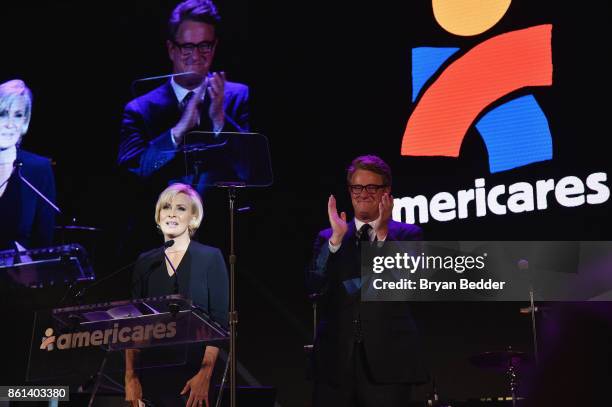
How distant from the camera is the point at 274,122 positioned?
5.64m

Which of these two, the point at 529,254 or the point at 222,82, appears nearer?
the point at 529,254

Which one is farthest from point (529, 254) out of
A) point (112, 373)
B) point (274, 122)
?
point (112, 373)

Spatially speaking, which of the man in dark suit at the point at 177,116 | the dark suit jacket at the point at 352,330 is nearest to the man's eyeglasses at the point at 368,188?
the dark suit jacket at the point at 352,330

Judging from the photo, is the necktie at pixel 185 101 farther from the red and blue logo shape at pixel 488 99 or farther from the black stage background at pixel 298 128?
the red and blue logo shape at pixel 488 99

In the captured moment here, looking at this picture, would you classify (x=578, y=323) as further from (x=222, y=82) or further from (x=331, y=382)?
(x=222, y=82)

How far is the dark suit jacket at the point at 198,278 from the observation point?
4.48 m

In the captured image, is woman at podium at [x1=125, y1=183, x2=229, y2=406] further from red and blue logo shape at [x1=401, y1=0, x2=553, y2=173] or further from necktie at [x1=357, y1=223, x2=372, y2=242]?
red and blue logo shape at [x1=401, y1=0, x2=553, y2=173]

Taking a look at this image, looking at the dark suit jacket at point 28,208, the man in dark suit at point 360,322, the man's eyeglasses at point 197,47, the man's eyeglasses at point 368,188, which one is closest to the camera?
the man in dark suit at point 360,322

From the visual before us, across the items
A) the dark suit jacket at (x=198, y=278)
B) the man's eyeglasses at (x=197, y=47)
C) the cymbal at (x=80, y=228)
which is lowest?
the dark suit jacket at (x=198, y=278)

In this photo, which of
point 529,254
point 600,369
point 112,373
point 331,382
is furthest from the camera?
point 529,254

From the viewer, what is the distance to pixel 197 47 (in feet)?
18.9

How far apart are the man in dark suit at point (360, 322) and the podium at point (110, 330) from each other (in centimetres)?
52

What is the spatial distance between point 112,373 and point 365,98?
9.37 ft

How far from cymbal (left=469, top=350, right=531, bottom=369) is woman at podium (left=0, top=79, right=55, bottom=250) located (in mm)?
3071
